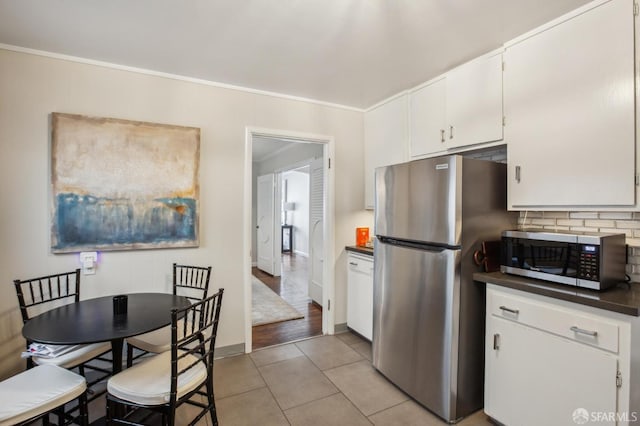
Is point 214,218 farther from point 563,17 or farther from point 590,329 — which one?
point 563,17

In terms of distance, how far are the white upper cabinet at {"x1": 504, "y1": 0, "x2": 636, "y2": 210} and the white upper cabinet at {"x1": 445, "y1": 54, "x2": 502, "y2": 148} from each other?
0.07m

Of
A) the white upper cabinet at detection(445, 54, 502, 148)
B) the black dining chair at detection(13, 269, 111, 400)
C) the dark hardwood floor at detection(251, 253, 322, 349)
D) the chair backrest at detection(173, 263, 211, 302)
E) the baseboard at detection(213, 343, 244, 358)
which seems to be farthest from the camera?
the dark hardwood floor at detection(251, 253, 322, 349)

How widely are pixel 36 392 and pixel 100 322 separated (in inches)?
14.2

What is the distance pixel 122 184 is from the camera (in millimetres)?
2363

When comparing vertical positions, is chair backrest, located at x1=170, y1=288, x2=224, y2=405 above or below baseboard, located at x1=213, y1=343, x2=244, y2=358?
above

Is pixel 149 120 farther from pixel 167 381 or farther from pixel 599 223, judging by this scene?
pixel 599 223

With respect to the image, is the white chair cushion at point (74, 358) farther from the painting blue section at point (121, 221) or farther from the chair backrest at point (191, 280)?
the painting blue section at point (121, 221)

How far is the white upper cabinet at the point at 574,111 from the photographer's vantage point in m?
1.52

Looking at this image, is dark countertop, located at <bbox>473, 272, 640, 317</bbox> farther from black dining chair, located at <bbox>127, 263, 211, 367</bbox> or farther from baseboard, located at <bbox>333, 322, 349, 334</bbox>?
black dining chair, located at <bbox>127, 263, 211, 367</bbox>

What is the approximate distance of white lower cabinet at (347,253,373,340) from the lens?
296 centimetres

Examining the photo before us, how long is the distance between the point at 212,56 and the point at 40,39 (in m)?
1.07

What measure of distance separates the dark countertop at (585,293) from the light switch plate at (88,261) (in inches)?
108

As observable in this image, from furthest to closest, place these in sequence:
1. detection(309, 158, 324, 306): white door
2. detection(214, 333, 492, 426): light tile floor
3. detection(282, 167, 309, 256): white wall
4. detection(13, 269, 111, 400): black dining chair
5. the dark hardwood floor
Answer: detection(282, 167, 309, 256): white wall < detection(309, 158, 324, 306): white door < the dark hardwood floor < detection(214, 333, 492, 426): light tile floor < detection(13, 269, 111, 400): black dining chair

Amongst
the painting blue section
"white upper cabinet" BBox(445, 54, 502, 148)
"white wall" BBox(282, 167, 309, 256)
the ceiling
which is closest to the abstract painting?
Result: the painting blue section
